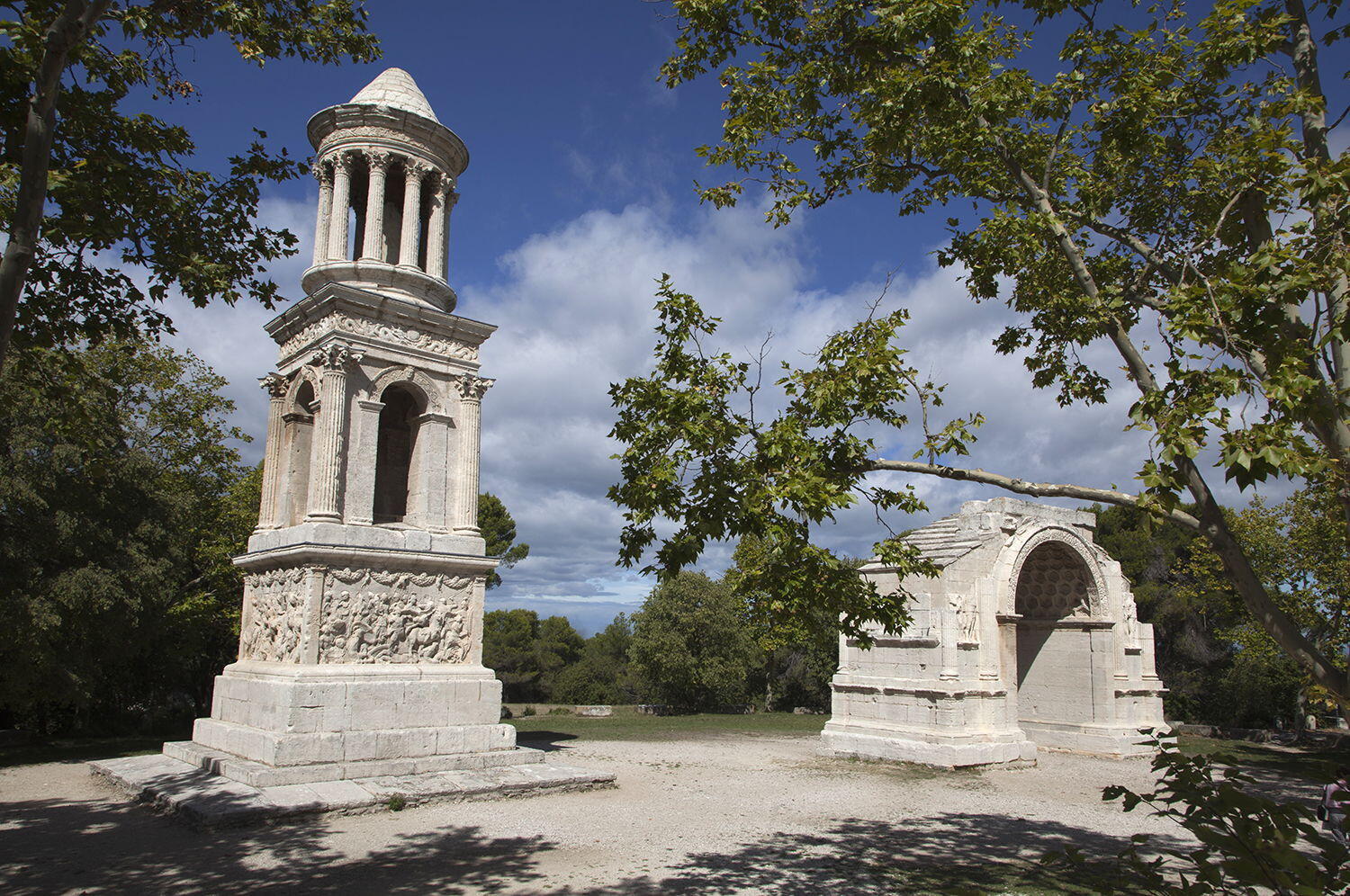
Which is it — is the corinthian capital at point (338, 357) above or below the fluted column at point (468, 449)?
above

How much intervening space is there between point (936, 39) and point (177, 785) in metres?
12.1

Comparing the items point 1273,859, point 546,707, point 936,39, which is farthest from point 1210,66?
point 546,707

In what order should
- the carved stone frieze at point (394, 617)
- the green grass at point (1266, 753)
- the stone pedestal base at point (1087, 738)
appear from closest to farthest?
the carved stone frieze at point (394, 617), the green grass at point (1266, 753), the stone pedestal base at point (1087, 738)

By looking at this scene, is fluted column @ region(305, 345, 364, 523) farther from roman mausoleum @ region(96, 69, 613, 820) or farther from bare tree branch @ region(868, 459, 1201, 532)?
bare tree branch @ region(868, 459, 1201, 532)

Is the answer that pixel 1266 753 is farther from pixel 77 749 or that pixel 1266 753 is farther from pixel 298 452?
pixel 77 749

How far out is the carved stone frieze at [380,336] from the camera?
13.6m

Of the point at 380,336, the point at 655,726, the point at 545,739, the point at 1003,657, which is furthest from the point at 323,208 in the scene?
Answer: the point at 1003,657

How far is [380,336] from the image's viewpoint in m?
13.9

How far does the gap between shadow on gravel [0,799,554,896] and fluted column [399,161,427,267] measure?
8934 mm

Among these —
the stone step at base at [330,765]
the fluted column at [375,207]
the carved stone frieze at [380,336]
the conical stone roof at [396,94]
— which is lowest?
the stone step at base at [330,765]

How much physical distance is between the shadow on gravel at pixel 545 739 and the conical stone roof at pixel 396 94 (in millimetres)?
11666

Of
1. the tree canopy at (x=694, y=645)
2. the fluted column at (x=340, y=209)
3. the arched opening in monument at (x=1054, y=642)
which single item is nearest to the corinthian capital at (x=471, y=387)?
the fluted column at (x=340, y=209)

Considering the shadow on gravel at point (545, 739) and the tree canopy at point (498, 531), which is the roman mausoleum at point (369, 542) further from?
the tree canopy at point (498, 531)

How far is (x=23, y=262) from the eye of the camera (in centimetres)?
543
